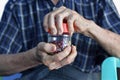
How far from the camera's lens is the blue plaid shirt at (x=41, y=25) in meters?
1.22

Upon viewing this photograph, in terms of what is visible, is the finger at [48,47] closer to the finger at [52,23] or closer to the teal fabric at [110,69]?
the finger at [52,23]

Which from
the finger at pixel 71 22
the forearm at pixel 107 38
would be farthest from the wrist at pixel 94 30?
the finger at pixel 71 22

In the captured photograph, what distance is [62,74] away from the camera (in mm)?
1187

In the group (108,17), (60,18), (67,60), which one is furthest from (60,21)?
(108,17)

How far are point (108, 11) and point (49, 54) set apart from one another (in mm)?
356

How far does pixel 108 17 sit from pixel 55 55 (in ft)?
1.17

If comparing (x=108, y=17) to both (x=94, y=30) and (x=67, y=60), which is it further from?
(x=67, y=60)

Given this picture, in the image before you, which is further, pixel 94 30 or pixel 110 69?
pixel 94 30

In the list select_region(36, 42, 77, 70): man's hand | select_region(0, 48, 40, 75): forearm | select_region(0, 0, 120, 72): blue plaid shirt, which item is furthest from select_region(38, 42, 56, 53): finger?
select_region(0, 0, 120, 72): blue plaid shirt

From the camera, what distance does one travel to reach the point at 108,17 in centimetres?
123

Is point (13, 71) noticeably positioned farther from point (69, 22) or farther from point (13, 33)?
point (69, 22)

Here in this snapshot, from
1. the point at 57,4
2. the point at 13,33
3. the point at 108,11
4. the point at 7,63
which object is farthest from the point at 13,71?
the point at 108,11

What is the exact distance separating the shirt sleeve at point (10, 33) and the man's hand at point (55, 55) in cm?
27

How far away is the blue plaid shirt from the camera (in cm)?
122
